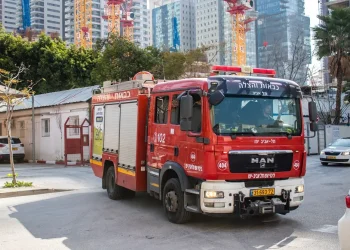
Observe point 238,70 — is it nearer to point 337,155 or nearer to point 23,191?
point 23,191

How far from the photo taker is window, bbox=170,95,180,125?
828 centimetres

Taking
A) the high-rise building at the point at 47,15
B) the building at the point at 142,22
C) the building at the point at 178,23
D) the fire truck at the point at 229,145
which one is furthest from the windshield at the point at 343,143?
the high-rise building at the point at 47,15

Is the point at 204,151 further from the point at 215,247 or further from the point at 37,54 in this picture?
the point at 37,54

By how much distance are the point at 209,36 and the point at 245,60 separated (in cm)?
4796

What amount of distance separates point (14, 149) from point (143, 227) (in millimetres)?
18560

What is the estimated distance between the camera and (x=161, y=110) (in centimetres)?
895

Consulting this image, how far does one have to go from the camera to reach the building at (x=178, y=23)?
13035 cm

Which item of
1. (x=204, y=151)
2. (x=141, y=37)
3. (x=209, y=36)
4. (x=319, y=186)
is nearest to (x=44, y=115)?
(x=319, y=186)

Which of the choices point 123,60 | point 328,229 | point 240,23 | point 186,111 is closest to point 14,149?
point 123,60

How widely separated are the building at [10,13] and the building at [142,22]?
169ft

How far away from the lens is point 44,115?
81.9 feet

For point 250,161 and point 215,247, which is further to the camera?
point 250,161

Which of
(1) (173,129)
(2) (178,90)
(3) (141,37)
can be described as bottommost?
(1) (173,129)

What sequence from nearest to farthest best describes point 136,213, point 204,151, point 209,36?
point 204,151
point 136,213
point 209,36
